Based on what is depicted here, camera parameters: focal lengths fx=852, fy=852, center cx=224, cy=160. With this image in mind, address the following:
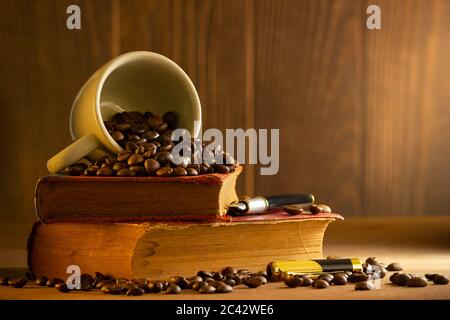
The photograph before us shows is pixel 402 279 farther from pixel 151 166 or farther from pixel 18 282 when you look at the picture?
pixel 18 282

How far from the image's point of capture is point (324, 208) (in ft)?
4.79

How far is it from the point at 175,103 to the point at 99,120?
0.19m

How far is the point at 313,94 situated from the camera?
6.73 ft

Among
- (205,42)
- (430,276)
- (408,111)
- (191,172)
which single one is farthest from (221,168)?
(408,111)

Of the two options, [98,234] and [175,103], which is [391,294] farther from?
[175,103]

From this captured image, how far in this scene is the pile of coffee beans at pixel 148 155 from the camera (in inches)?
52.5

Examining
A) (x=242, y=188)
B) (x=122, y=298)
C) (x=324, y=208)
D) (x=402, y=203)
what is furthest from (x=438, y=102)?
(x=122, y=298)

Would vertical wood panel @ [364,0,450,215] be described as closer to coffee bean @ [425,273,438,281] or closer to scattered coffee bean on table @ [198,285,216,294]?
coffee bean @ [425,273,438,281]

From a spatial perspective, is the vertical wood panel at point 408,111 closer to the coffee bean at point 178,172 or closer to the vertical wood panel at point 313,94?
the vertical wood panel at point 313,94

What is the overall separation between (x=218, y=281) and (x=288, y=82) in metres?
0.88

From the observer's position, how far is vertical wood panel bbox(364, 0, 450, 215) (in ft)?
6.63

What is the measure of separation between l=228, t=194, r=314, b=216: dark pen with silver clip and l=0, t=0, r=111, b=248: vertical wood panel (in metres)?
0.70

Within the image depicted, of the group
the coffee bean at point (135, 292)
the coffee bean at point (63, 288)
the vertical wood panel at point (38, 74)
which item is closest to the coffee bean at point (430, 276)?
the coffee bean at point (135, 292)

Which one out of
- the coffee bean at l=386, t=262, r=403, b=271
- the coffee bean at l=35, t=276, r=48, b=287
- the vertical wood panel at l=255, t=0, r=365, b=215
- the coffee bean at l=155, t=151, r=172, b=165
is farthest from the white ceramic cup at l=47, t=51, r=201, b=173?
the vertical wood panel at l=255, t=0, r=365, b=215
